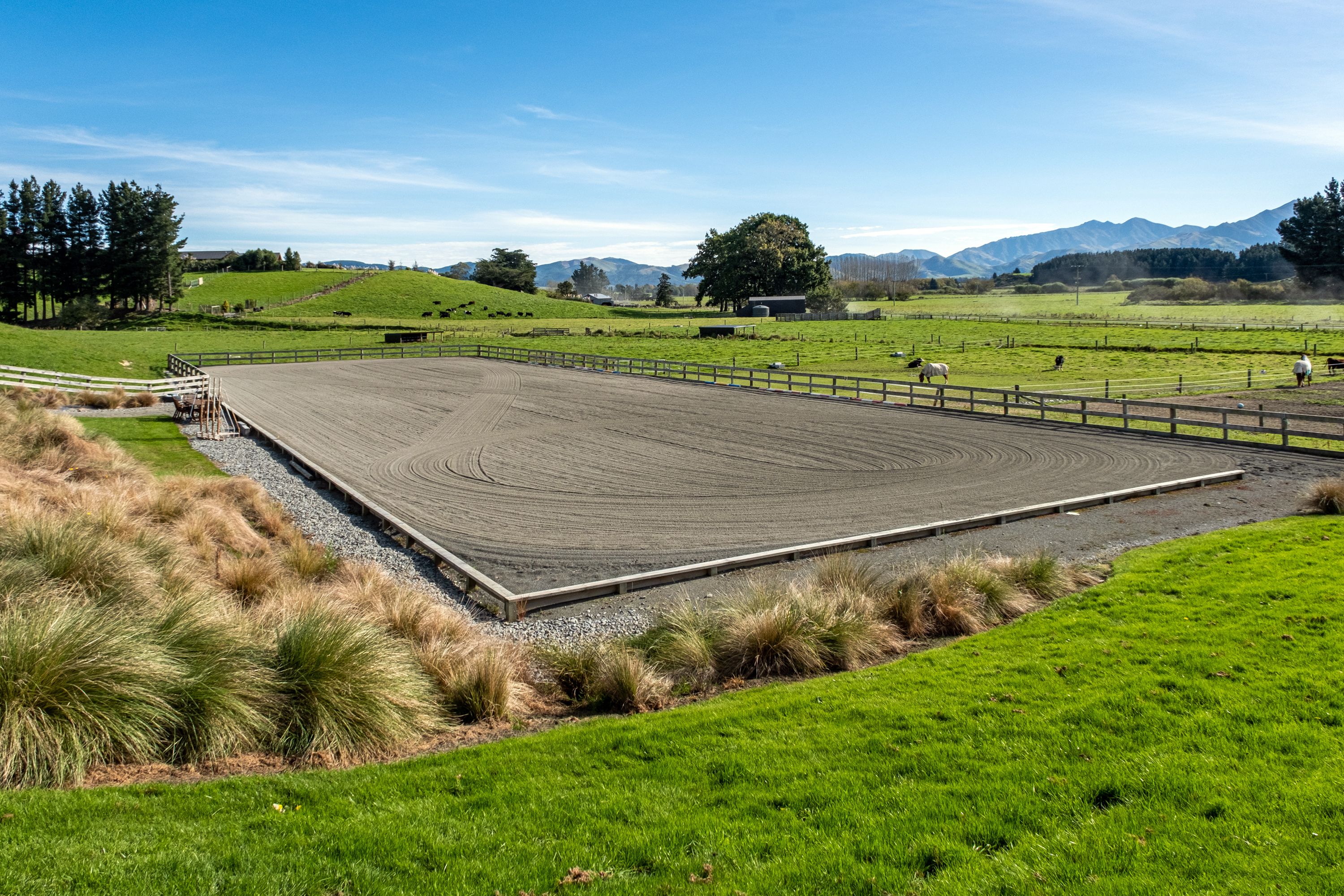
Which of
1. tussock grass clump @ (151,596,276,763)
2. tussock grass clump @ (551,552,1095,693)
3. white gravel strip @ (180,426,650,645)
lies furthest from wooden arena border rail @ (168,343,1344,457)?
tussock grass clump @ (151,596,276,763)

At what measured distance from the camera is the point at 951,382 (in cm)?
4288

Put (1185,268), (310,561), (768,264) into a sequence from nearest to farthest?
(310,561)
(768,264)
(1185,268)

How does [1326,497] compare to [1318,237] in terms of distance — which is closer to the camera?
[1326,497]

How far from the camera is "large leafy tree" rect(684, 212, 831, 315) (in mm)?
109375

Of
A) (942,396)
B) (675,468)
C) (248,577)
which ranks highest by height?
(942,396)

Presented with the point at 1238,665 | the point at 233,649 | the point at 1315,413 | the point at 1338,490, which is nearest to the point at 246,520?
the point at 233,649

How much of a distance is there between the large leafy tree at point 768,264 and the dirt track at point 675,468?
77810 mm

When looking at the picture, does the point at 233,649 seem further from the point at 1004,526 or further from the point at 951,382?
the point at 951,382

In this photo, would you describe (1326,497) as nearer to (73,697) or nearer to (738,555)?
(738,555)

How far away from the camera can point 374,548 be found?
1383 centimetres

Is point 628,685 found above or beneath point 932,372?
beneath

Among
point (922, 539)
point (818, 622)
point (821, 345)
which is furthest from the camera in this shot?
point (821, 345)

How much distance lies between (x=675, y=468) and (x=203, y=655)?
44.3 feet

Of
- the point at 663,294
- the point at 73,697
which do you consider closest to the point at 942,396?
the point at 73,697
